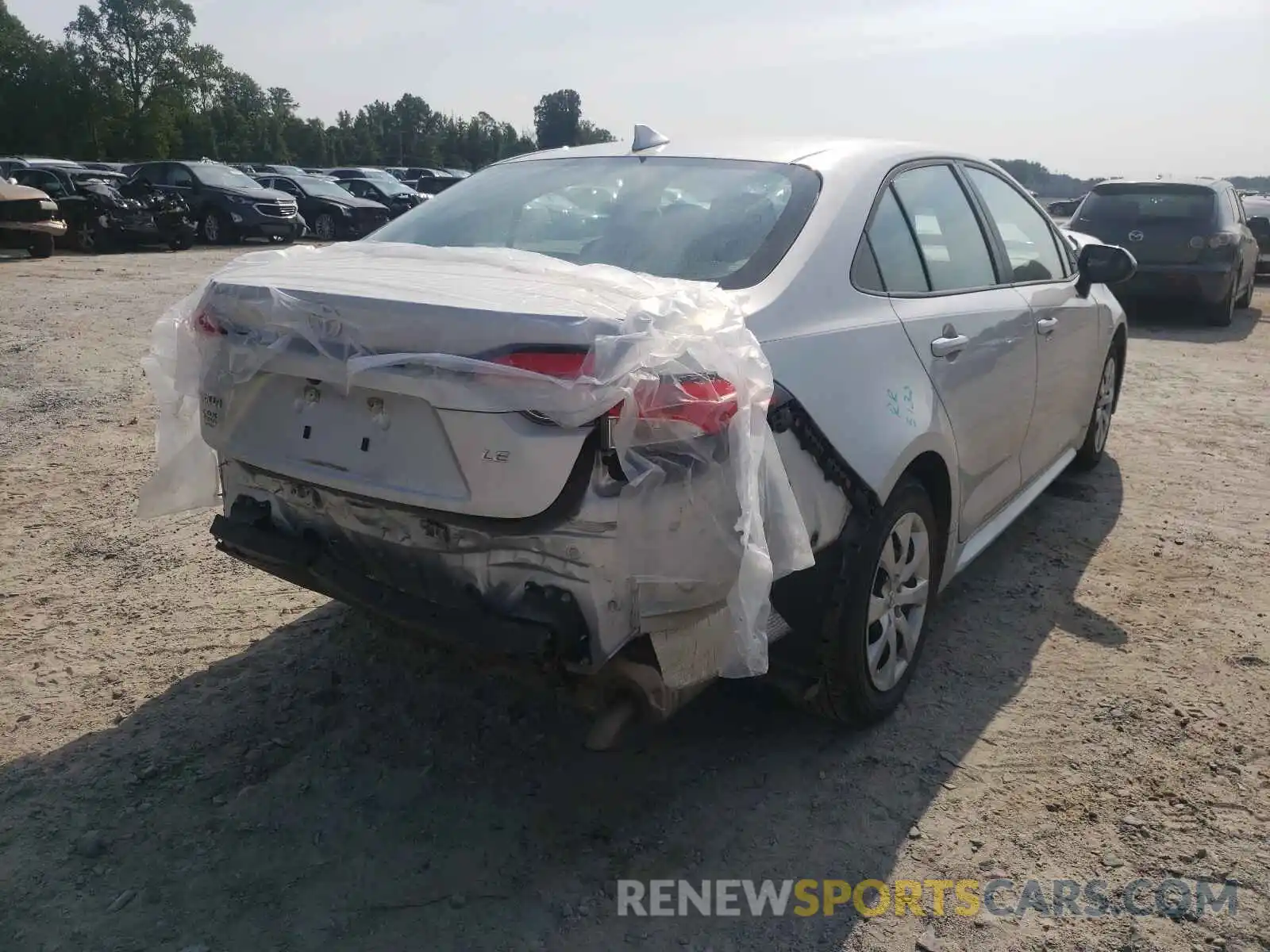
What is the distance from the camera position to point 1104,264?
450 centimetres

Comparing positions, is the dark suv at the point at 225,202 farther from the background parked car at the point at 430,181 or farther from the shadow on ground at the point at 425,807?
the shadow on ground at the point at 425,807

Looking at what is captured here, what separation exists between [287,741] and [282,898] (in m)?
0.69

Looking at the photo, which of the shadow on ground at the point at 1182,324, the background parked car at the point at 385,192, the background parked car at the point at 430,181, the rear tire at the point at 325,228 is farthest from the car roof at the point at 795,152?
the background parked car at the point at 430,181

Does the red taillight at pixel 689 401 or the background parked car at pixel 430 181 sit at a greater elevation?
the background parked car at pixel 430 181

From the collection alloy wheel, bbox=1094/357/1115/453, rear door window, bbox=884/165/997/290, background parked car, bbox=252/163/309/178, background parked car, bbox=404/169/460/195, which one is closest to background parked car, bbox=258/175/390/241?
background parked car, bbox=252/163/309/178

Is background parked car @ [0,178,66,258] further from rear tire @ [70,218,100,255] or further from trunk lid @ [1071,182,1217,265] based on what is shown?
trunk lid @ [1071,182,1217,265]

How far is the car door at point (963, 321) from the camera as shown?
321 centimetres

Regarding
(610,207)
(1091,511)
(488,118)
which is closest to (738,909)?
(610,207)

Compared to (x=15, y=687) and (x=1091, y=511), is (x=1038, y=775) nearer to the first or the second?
(x=1091, y=511)

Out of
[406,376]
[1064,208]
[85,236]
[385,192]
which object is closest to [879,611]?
[406,376]

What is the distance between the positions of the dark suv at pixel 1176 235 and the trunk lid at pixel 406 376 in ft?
33.0

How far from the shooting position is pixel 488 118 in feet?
277

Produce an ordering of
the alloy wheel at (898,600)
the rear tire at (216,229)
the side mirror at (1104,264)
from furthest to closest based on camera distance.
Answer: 1. the rear tire at (216,229)
2. the side mirror at (1104,264)
3. the alloy wheel at (898,600)

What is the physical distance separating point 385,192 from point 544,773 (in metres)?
26.5
